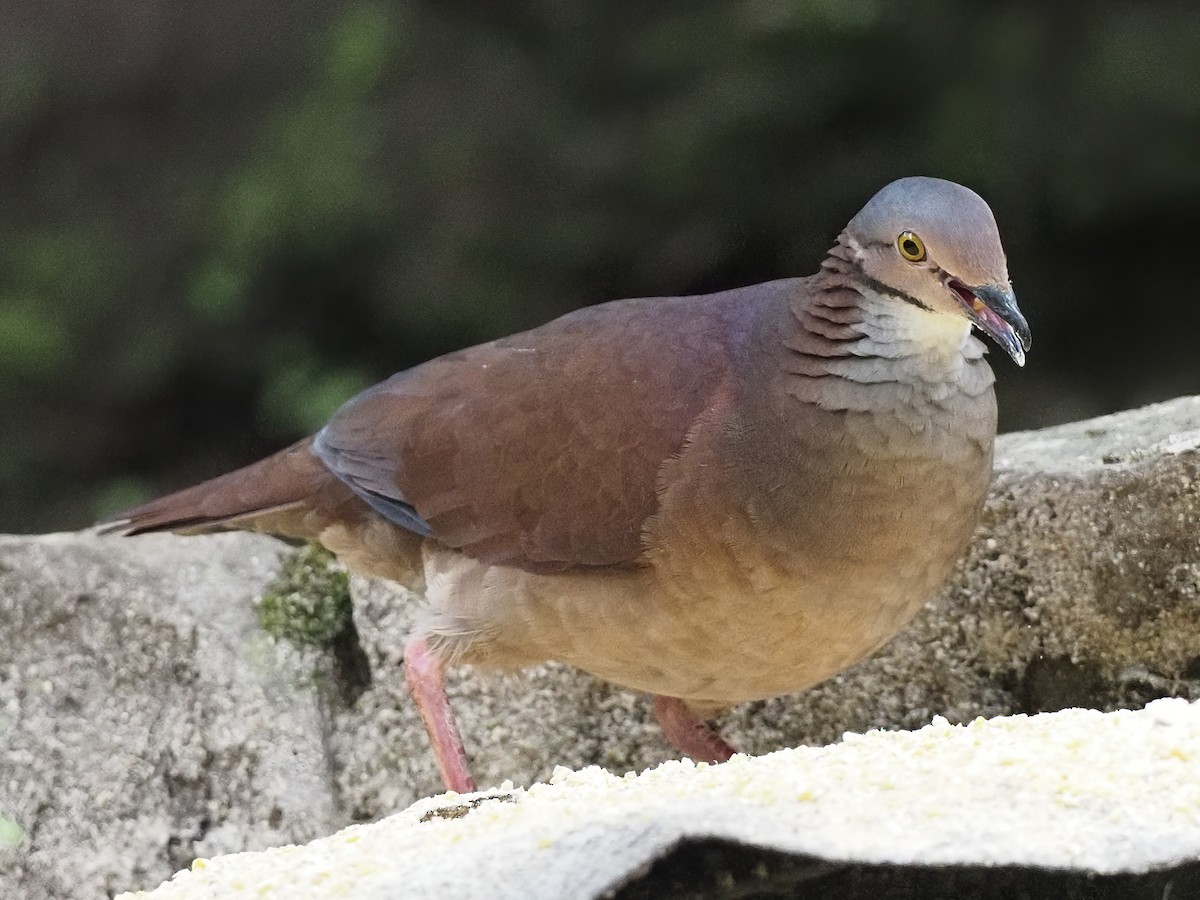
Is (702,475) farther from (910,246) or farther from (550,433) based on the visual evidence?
(910,246)

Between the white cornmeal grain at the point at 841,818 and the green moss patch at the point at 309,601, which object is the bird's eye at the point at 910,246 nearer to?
the white cornmeal grain at the point at 841,818

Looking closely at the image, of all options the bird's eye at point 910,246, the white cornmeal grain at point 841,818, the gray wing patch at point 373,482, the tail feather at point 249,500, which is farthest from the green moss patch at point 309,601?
the bird's eye at point 910,246

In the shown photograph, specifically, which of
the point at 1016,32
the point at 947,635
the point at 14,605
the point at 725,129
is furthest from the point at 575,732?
the point at 1016,32

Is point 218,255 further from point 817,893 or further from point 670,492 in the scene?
point 817,893

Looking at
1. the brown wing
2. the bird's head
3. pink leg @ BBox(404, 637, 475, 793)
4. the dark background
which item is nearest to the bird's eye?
the bird's head

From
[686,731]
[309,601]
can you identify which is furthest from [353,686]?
[686,731]

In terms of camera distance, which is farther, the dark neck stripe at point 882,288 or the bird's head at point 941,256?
the dark neck stripe at point 882,288

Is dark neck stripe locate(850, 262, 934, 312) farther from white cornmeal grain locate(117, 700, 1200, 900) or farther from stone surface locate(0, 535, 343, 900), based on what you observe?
stone surface locate(0, 535, 343, 900)
